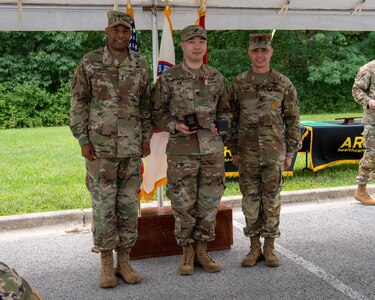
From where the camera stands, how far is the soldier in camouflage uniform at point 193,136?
11.6 feet

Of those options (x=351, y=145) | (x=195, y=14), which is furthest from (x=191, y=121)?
(x=351, y=145)

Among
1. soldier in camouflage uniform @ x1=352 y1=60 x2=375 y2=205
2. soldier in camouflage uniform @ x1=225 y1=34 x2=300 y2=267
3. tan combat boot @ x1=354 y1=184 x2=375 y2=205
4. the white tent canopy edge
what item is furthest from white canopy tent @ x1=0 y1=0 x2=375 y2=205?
tan combat boot @ x1=354 y1=184 x2=375 y2=205

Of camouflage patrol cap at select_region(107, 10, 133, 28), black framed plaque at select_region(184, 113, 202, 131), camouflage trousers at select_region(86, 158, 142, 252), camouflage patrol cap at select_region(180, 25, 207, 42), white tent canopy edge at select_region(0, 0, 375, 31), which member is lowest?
camouflage trousers at select_region(86, 158, 142, 252)

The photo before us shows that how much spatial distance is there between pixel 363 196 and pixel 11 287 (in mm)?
5303

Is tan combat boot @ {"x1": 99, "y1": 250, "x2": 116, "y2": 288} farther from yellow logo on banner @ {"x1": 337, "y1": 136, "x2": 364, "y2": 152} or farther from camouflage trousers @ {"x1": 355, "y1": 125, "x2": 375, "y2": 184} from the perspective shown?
yellow logo on banner @ {"x1": 337, "y1": 136, "x2": 364, "y2": 152}

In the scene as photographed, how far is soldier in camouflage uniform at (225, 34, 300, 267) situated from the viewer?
365 centimetres

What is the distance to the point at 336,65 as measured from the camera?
20.8 metres

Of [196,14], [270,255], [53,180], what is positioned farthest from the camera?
[53,180]

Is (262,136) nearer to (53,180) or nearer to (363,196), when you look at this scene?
(363,196)

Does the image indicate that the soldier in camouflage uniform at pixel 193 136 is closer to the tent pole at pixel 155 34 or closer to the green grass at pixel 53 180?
the tent pole at pixel 155 34

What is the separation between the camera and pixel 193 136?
3.55m

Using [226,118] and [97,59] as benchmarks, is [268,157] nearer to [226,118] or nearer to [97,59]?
[226,118]

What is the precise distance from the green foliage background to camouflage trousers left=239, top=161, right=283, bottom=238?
46.7 feet

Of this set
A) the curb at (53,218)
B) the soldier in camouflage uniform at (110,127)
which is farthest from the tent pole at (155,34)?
the curb at (53,218)
